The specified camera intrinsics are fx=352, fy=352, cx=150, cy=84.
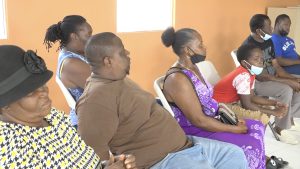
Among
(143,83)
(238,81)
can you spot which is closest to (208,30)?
(143,83)

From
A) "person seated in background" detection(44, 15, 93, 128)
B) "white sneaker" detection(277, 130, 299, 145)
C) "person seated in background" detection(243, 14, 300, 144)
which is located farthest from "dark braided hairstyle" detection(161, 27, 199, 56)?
"white sneaker" detection(277, 130, 299, 145)

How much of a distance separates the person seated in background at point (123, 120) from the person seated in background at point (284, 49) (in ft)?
7.51

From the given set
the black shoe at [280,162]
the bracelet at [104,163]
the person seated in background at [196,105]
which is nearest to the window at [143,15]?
the person seated in background at [196,105]

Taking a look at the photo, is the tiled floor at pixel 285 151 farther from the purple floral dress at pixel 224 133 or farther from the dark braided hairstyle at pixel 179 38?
the dark braided hairstyle at pixel 179 38

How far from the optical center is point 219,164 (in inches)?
73.8

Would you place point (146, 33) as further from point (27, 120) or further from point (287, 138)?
point (27, 120)

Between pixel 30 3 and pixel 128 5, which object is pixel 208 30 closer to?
pixel 128 5

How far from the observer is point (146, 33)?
389 cm

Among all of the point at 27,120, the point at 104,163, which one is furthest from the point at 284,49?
the point at 27,120

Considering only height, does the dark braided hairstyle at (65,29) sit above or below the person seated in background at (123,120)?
above

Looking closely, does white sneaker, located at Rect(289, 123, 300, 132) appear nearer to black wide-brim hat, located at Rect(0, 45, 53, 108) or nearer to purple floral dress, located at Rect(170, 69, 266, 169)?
purple floral dress, located at Rect(170, 69, 266, 169)

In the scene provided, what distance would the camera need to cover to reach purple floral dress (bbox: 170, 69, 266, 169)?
6.84 feet

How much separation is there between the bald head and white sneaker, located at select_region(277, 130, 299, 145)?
231 cm

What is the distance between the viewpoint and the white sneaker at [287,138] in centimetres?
336
